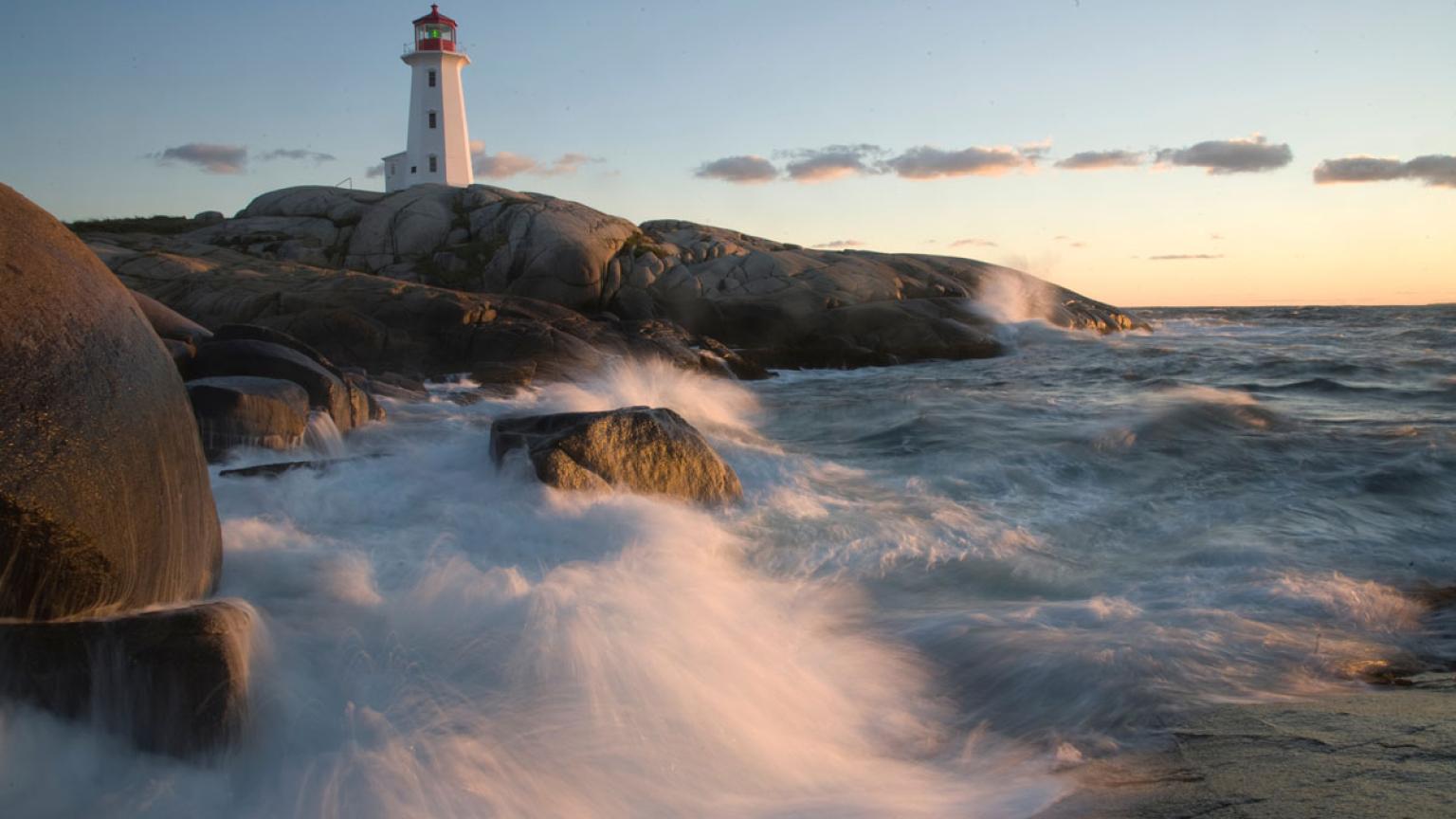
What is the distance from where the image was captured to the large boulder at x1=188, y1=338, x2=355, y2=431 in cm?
867

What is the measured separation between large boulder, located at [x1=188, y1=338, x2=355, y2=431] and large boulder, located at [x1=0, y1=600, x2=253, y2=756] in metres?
5.64

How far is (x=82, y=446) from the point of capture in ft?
10.5

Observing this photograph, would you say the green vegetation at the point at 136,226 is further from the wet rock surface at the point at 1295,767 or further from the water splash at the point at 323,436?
the wet rock surface at the point at 1295,767

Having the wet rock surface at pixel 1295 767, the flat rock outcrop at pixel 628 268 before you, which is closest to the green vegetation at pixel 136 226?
the flat rock outcrop at pixel 628 268

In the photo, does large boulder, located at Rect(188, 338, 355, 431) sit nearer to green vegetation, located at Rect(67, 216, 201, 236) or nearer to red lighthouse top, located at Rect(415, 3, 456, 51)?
green vegetation, located at Rect(67, 216, 201, 236)

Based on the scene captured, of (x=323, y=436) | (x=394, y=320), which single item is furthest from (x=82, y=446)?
(x=394, y=320)

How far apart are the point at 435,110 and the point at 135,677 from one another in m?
37.6

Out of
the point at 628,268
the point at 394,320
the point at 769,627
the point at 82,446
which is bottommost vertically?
the point at 769,627

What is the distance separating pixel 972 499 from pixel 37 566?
681 cm

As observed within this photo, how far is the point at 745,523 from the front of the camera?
7.04 m

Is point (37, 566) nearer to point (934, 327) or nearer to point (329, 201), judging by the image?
point (934, 327)

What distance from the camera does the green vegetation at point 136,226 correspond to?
26.5 m

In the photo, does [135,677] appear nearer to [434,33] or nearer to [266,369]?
[266,369]

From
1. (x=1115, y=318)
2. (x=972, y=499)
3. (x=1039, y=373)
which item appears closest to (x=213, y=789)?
(x=972, y=499)
